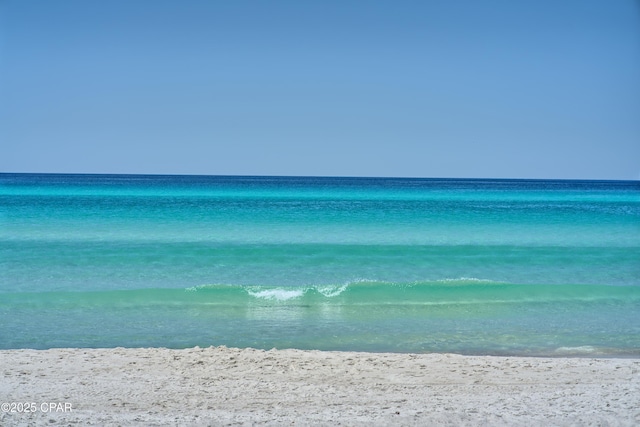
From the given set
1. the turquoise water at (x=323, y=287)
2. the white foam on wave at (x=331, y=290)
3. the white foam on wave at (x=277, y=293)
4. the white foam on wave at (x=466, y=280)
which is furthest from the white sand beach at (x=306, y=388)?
the white foam on wave at (x=466, y=280)

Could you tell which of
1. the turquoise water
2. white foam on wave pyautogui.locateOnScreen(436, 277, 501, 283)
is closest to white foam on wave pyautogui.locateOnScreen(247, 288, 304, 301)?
the turquoise water

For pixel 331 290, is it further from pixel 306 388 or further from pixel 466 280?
pixel 306 388

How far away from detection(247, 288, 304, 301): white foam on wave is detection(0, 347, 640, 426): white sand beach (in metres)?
3.85

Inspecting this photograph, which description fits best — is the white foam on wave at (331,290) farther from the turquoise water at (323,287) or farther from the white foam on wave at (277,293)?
the white foam on wave at (277,293)

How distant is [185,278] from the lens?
13.8 m

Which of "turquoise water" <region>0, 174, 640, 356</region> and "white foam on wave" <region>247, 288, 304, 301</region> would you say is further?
"white foam on wave" <region>247, 288, 304, 301</region>

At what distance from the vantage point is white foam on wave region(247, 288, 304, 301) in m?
12.0

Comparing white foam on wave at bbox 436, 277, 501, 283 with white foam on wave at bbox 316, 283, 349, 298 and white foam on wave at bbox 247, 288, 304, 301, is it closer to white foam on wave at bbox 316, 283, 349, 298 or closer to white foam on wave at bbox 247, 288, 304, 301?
white foam on wave at bbox 316, 283, 349, 298

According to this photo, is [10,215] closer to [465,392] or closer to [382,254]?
[382,254]

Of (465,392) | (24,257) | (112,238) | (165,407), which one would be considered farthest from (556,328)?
(112,238)

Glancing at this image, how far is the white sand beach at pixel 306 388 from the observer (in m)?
5.68

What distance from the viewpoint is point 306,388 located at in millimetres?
6637

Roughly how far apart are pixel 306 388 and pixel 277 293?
228 inches

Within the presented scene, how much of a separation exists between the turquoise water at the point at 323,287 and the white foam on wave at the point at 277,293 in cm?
4
